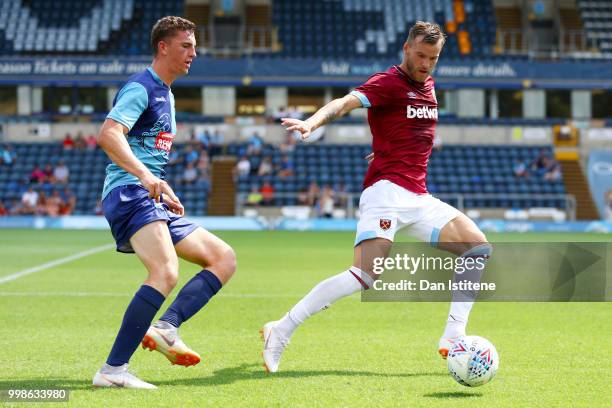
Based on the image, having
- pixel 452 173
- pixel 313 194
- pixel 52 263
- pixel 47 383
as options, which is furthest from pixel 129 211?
pixel 452 173

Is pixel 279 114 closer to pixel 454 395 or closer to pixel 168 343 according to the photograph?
pixel 168 343

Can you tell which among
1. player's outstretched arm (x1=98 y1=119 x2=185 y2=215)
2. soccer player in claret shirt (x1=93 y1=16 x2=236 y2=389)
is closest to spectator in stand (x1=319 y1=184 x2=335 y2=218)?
soccer player in claret shirt (x1=93 y1=16 x2=236 y2=389)

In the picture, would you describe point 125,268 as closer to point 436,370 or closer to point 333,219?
point 436,370

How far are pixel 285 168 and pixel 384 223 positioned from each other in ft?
92.5

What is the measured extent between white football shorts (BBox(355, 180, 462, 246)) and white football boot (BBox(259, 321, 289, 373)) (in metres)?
0.85

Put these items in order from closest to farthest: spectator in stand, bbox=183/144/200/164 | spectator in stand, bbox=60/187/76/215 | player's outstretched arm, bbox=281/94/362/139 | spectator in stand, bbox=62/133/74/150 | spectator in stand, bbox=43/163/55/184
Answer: player's outstretched arm, bbox=281/94/362/139 < spectator in stand, bbox=60/187/76/215 < spectator in stand, bbox=43/163/55/184 < spectator in stand, bbox=183/144/200/164 < spectator in stand, bbox=62/133/74/150

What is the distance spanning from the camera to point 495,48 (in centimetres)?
4072

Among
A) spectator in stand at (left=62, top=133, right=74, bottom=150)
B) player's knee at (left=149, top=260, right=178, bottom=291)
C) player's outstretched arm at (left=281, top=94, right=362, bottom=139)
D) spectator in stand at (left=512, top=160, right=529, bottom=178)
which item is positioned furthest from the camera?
spectator in stand at (left=62, top=133, right=74, bottom=150)

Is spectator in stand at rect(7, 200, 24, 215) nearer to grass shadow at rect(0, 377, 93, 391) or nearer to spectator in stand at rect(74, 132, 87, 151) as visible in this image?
spectator in stand at rect(74, 132, 87, 151)

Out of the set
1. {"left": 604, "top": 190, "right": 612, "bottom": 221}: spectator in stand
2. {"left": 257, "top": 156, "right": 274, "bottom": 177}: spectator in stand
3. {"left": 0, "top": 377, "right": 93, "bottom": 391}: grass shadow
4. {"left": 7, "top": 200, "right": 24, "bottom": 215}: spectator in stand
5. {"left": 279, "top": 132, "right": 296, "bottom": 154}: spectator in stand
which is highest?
{"left": 0, "top": 377, "right": 93, "bottom": 391}: grass shadow

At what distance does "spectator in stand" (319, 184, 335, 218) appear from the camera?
31203 mm

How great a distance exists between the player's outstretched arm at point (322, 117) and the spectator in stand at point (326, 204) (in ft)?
82.0

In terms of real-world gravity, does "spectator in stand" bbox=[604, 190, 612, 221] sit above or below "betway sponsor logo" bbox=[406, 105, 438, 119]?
below

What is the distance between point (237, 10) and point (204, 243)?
37189mm
